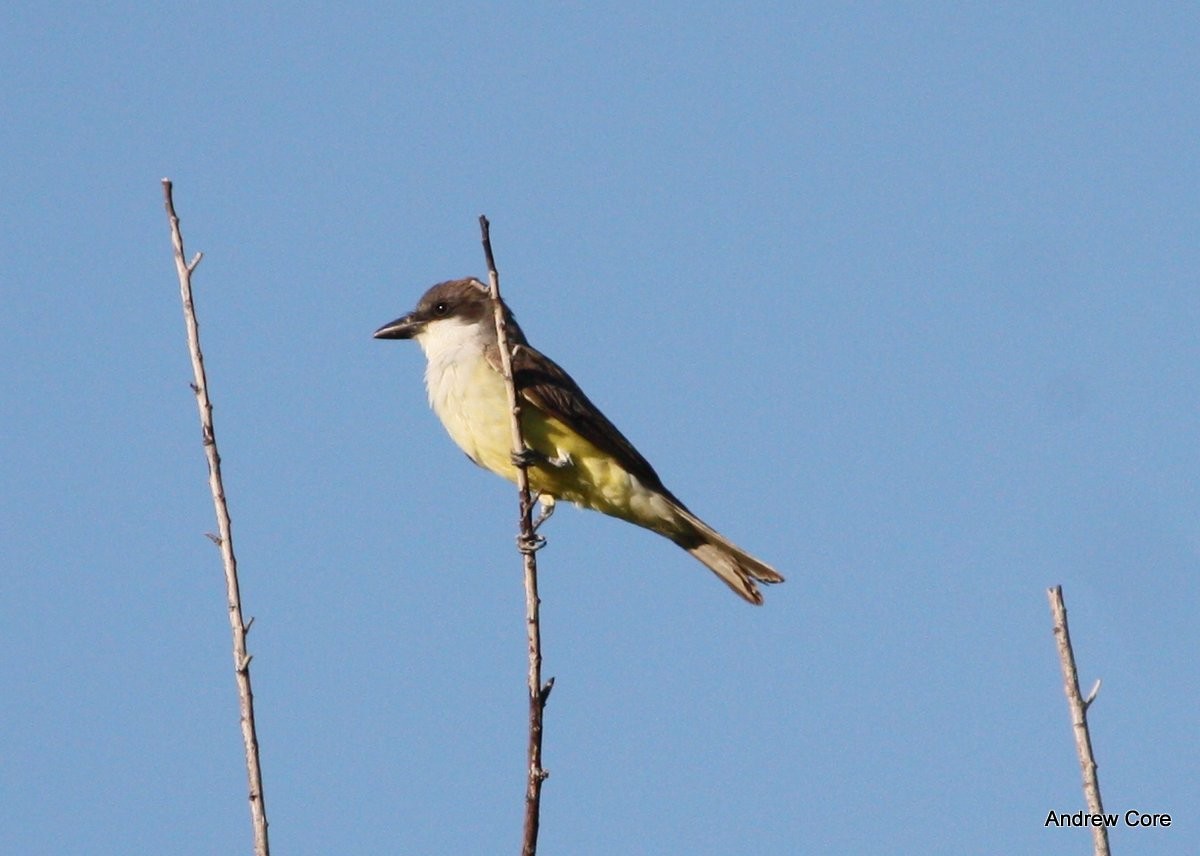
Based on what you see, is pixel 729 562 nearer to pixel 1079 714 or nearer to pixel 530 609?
pixel 530 609

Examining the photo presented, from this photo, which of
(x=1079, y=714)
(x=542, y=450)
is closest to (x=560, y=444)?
(x=542, y=450)

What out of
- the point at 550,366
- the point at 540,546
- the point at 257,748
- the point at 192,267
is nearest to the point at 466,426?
the point at 550,366

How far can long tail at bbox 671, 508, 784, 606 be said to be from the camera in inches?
330

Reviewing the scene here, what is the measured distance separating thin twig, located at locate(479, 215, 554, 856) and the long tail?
2.88 meters

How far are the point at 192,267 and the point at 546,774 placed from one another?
62.9 inches

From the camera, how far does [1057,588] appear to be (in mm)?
3854

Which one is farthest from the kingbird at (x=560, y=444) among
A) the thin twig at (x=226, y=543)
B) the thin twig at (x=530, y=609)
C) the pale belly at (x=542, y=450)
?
the thin twig at (x=226, y=543)

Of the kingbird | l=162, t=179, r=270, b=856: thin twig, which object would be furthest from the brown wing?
l=162, t=179, r=270, b=856: thin twig

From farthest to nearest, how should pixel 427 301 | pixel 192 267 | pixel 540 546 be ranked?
pixel 427 301 → pixel 540 546 → pixel 192 267

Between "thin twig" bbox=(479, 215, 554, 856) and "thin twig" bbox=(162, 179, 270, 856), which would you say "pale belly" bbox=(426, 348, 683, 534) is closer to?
"thin twig" bbox=(479, 215, 554, 856)

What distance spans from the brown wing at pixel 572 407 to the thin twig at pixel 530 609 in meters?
2.62

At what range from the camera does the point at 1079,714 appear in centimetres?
376

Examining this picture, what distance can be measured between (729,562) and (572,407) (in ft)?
3.76

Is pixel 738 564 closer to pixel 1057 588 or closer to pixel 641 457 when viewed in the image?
pixel 641 457
